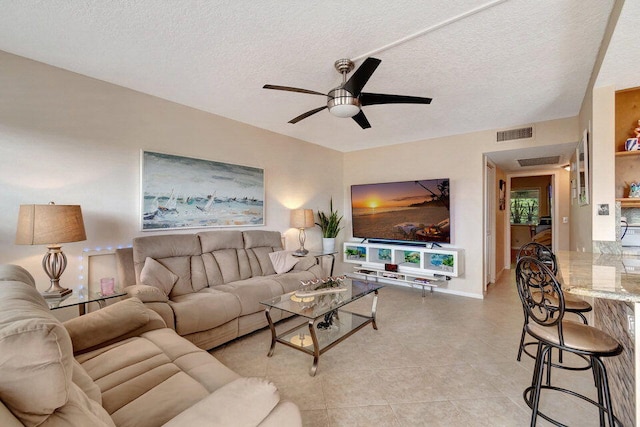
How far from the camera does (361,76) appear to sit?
79.0 inches

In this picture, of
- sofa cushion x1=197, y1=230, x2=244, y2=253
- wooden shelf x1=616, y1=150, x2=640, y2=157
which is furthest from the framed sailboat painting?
wooden shelf x1=616, y1=150, x2=640, y2=157

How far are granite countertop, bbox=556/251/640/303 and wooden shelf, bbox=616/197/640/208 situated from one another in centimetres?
46

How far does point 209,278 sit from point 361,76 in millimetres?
2516

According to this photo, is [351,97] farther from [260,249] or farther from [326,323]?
[260,249]

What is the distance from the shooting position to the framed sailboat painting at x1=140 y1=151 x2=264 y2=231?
3.05m

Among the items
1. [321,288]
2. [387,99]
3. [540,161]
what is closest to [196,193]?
[321,288]

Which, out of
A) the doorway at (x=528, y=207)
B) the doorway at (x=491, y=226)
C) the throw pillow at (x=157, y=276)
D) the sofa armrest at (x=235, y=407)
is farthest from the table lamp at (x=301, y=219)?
the doorway at (x=528, y=207)

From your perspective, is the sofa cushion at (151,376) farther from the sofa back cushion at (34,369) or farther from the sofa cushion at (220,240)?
the sofa cushion at (220,240)

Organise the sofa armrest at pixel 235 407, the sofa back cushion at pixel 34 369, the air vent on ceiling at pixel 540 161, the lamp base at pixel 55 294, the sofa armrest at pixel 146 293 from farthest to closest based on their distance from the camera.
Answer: the air vent on ceiling at pixel 540 161
the sofa armrest at pixel 146 293
the lamp base at pixel 55 294
the sofa armrest at pixel 235 407
the sofa back cushion at pixel 34 369

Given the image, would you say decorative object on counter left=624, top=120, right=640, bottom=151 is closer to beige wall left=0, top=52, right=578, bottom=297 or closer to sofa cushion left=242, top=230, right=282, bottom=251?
beige wall left=0, top=52, right=578, bottom=297

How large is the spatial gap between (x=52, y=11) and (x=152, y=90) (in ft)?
3.74

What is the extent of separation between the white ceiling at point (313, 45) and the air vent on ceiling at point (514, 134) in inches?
25.7

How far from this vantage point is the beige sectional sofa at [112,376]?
695mm

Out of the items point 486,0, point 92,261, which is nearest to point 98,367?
point 92,261
